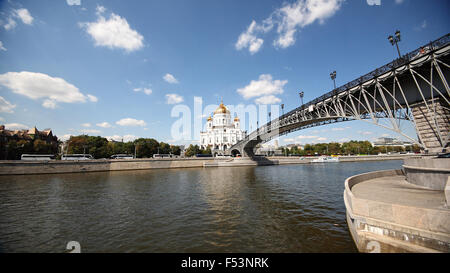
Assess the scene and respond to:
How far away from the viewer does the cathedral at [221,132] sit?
10425 cm

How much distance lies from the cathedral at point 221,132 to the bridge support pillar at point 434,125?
295 feet

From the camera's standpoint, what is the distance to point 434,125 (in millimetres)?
11617

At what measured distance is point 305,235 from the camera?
24.6 ft

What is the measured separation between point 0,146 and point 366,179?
236 feet

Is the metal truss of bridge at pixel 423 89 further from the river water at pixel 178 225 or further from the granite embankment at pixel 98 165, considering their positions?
the granite embankment at pixel 98 165

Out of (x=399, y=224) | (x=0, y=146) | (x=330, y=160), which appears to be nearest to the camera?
(x=399, y=224)

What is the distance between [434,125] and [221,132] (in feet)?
311

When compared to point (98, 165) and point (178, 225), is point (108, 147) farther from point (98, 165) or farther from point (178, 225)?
point (178, 225)

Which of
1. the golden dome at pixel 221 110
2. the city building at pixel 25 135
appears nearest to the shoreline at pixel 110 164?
the city building at pixel 25 135

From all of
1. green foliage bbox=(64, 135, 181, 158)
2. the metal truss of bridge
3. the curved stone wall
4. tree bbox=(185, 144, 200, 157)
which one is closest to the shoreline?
green foliage bbox=(64, 135, 181, 158)

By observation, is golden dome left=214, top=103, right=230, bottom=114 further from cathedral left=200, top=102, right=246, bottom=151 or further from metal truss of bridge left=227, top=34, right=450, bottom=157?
metal truss of bridge left=227, top=34, right=450, bottom=157

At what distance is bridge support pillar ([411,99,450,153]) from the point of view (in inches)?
441
